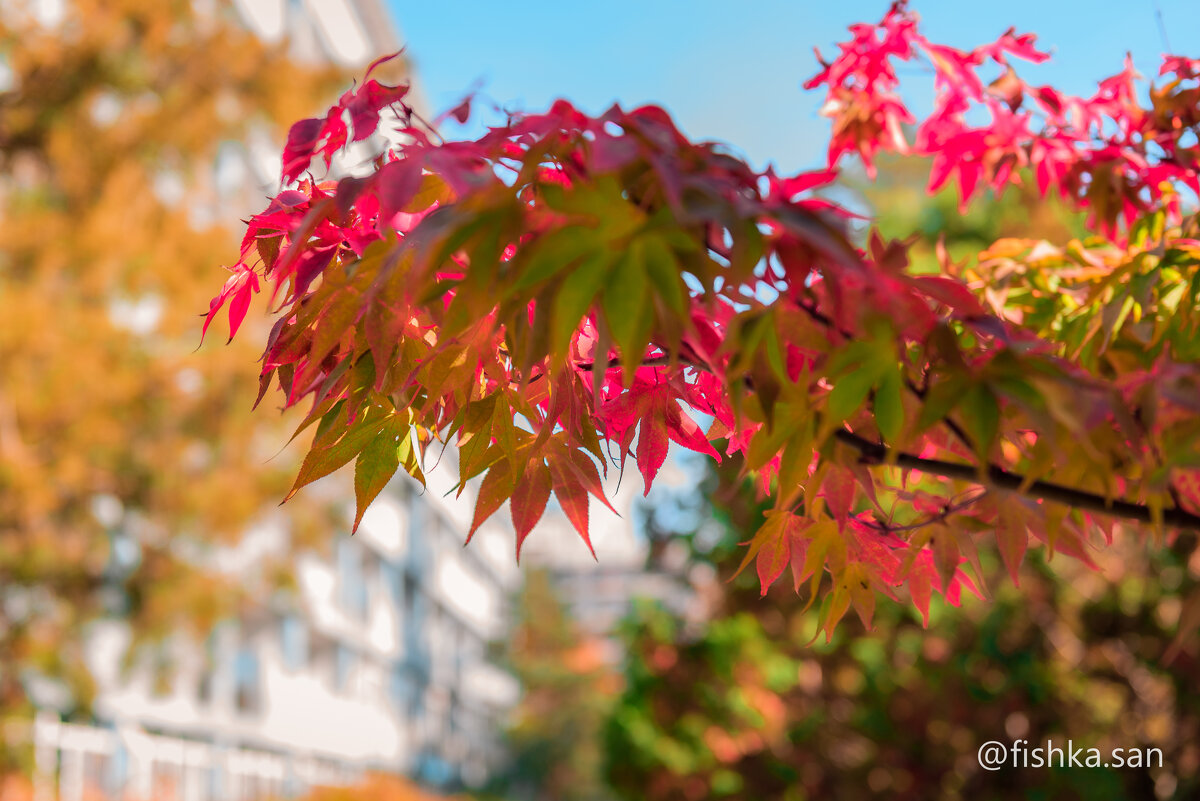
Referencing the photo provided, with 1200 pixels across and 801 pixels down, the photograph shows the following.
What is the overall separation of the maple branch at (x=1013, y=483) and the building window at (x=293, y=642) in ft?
52.2

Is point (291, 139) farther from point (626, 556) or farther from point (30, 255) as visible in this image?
point (626, 556)

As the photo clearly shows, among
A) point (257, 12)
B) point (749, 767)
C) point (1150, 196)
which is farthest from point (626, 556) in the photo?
point (1150, 196)

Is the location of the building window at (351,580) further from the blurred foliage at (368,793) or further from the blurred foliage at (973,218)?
the blurred foliage at (973,218)

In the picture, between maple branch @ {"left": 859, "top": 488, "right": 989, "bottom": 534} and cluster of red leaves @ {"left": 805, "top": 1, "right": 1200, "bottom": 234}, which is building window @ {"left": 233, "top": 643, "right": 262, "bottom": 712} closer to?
cluster of red leaves @ {"left": 805, "top": 1, "right": 1200, "bottom": 234}

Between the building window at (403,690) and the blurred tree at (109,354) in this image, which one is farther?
the building window at (403,690)

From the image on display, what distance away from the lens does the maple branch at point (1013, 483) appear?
3.16 feet

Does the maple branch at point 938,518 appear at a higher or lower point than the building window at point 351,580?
lower

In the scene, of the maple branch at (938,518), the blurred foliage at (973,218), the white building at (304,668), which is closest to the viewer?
the maple branch at (938,518)

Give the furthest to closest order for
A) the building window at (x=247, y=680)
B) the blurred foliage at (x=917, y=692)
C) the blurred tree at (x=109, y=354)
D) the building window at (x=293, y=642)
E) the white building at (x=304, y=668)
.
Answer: the building window at (x=293, y=642)
the building window at (x=247, y=680)
the white building at (x=304, y=668)
the blurred foliage at (x=917, y=692)
the blurred tree at (x=109, y=354)

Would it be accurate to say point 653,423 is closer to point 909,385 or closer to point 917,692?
point 909,385

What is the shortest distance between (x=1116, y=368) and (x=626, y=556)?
246 feet

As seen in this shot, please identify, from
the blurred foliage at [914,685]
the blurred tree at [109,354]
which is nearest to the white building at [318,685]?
the blurred tree at [109,354]

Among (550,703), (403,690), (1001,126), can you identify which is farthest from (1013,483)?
(550,703)

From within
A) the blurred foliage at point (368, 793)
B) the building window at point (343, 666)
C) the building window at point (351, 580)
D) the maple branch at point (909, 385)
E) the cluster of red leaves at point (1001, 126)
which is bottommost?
the blurred foliage at point (368, 793)
